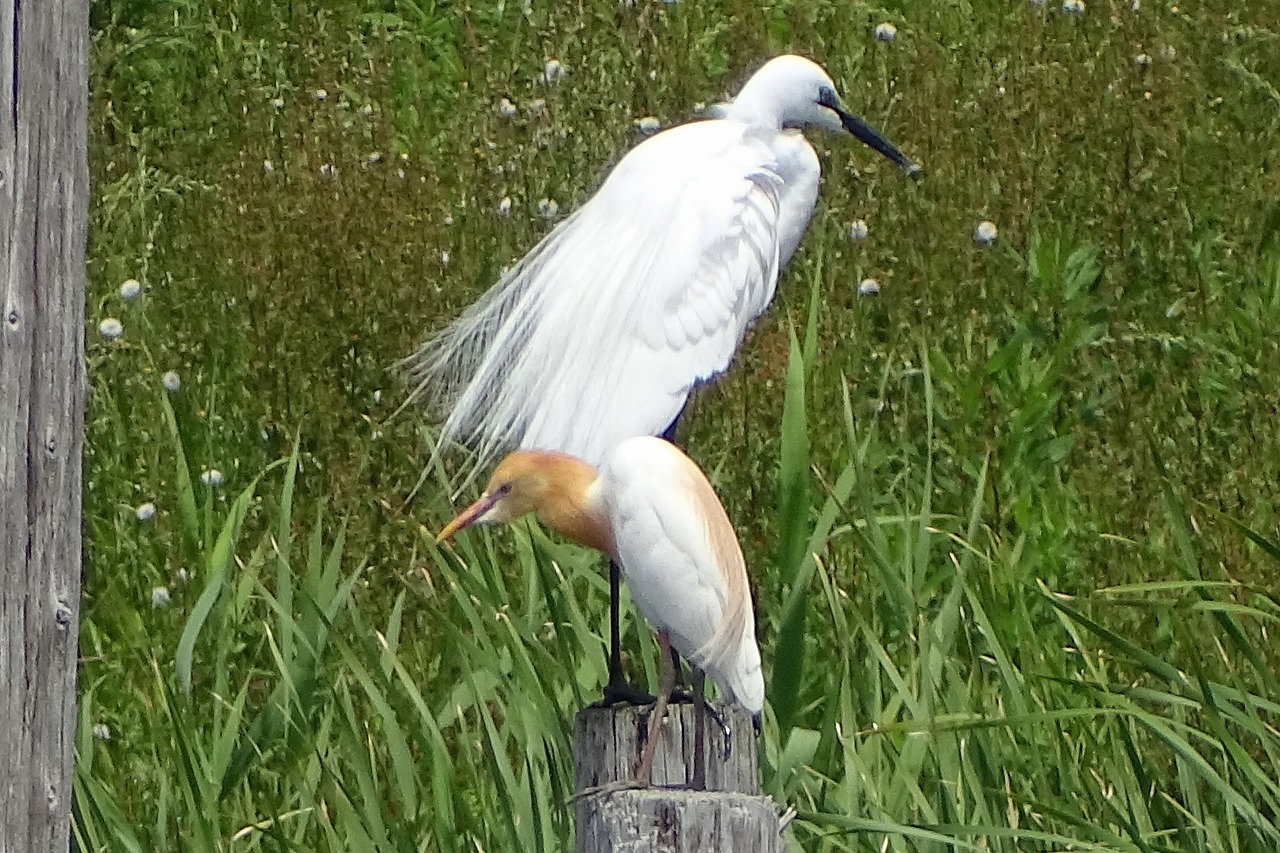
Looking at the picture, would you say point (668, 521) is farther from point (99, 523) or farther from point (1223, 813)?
point (99, 523)

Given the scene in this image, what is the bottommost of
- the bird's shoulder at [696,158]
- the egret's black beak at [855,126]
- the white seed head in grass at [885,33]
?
the bird's shoulder at [696,158]

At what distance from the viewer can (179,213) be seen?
413 centimetres

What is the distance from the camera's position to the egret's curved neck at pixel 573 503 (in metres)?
1.98

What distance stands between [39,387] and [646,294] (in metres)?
1.31

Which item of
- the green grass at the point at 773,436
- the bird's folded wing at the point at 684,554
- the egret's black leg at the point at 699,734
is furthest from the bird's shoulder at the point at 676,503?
the green grass at the point at 773,436

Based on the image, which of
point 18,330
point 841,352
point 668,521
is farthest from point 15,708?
point 841,352

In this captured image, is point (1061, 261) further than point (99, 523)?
Yes

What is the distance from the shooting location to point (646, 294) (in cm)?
254

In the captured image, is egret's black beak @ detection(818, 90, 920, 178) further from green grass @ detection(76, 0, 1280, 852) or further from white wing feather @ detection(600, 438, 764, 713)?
white wing feather @ detection(600, 438, 764, 713)

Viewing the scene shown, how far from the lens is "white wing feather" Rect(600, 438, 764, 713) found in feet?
6.08

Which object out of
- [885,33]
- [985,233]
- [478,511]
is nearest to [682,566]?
[478,511]

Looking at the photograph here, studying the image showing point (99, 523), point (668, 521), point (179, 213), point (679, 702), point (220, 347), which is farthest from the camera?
point (179, 213)

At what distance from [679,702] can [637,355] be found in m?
0.59

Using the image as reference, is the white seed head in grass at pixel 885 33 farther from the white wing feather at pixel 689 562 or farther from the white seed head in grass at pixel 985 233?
the white wing feather at pixel 689 562
